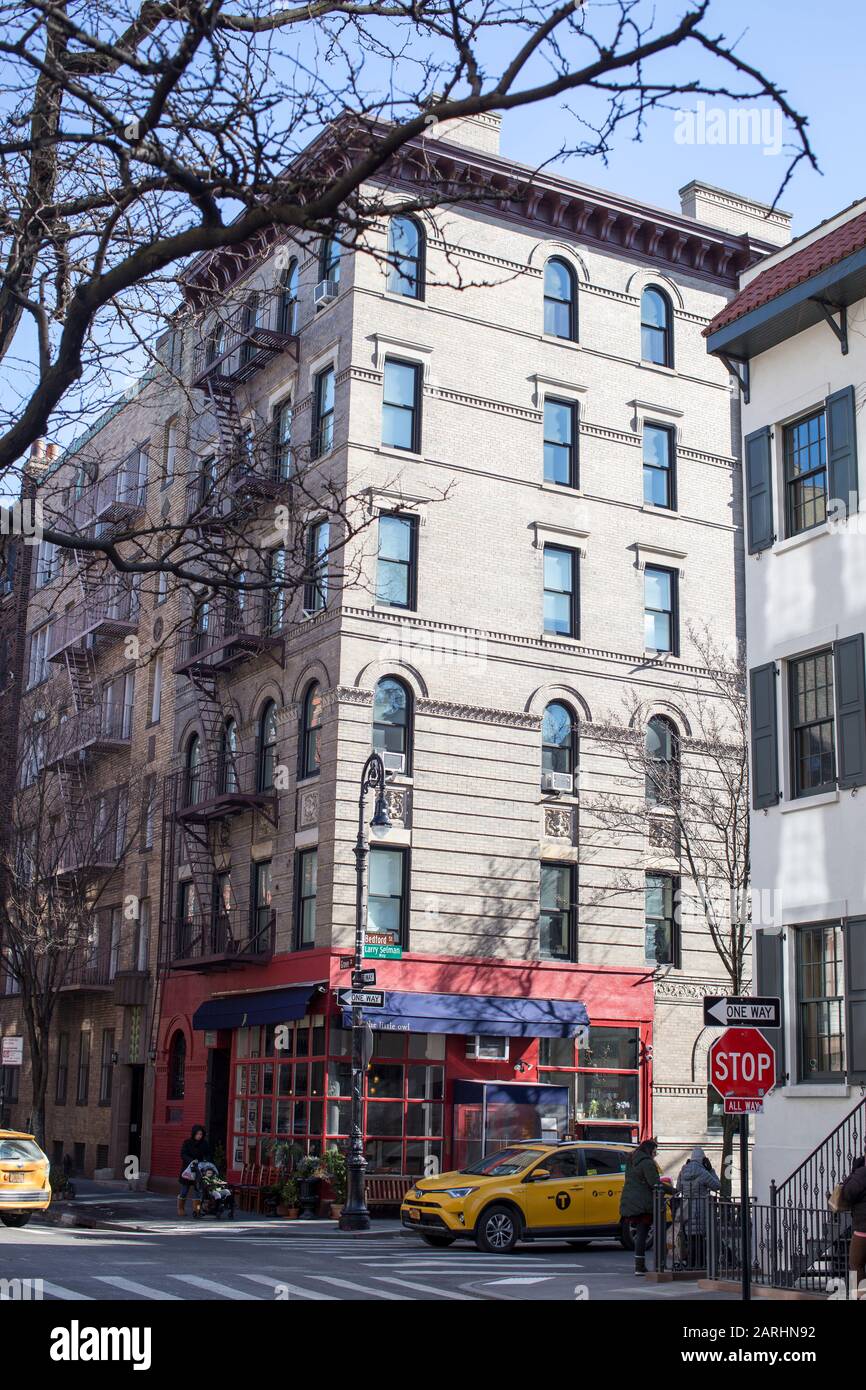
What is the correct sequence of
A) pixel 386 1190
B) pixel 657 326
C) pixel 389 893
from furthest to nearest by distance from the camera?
pixel 657 326, pixel 389 893, pixel 386 1190

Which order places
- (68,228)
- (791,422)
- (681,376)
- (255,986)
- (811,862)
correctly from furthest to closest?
1. (681,376)
2. (255,986)
3. (791,422)
4. (811,862)
5. (68,228)

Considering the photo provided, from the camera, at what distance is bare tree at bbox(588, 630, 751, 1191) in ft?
107

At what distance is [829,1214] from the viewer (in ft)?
55.8

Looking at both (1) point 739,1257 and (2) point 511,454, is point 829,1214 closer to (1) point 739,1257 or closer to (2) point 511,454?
(1) point 739,1257

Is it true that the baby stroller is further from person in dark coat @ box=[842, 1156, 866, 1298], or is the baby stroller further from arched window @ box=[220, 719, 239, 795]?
person in dark coat @ box=[842, 1156, 866, 1298]

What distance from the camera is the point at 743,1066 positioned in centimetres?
1497

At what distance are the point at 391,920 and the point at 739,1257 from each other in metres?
14.1

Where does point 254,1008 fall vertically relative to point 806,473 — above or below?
below

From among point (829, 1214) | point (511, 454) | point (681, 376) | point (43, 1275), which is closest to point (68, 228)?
point (43, 1275)

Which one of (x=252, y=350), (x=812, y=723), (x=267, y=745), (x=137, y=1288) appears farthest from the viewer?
(x=252, y=350)

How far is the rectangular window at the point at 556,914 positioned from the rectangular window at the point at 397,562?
21.0 ft

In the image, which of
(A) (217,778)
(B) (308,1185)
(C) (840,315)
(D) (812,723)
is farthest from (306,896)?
(C) (840,315)

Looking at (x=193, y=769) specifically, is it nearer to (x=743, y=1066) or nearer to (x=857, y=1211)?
(x=743, y=1066)

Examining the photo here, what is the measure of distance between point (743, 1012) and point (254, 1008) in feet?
61.2
